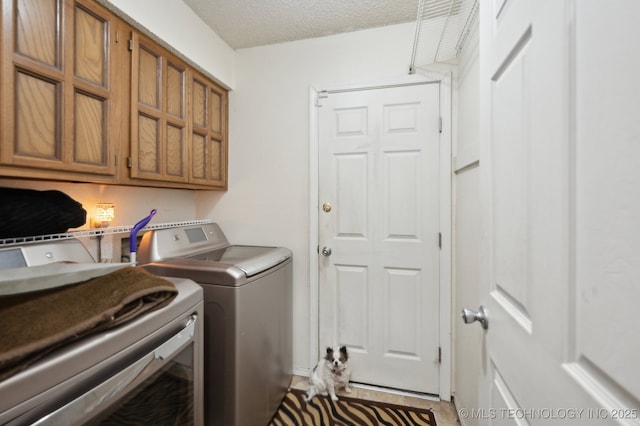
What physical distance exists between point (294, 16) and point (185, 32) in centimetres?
71

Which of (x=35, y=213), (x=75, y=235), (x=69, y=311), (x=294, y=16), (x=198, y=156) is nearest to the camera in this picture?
(x=69, y=311)

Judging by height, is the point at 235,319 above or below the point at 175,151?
below

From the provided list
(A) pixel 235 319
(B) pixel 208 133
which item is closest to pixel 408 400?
(A) pixel 235 319

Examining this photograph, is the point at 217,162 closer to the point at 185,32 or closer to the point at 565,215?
the point at 185,32

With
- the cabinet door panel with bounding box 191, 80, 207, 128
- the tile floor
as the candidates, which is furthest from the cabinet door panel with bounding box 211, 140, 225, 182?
the tile floor

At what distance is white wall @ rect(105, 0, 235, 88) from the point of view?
54.6 inches

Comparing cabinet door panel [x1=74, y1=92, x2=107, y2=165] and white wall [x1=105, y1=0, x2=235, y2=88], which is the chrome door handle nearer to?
cabinet door panel [x1=74, y1=92, x2=107, y2=165]

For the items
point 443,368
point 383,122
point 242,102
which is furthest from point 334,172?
point 443,368

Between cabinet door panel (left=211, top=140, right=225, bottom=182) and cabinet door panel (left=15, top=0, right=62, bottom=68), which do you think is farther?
cabinet door panel (left=211, top=140, right=225, bottom=182)

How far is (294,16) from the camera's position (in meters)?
1.79

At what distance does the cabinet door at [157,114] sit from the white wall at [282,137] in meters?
0.51

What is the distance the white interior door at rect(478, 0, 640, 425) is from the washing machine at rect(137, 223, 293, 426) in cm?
111

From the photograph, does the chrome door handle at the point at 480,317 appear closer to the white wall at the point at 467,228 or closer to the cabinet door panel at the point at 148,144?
the white wall at the point at 467,228

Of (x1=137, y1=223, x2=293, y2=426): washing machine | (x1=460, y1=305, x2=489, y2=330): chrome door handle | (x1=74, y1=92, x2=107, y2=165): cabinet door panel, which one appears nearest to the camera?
(x1=460, y1=305, x2=489, y2=330): chrome door handle
